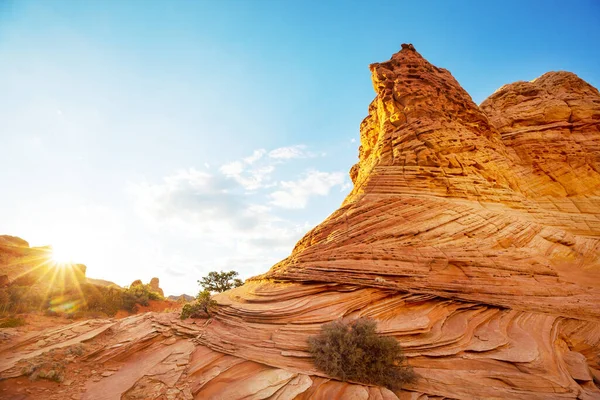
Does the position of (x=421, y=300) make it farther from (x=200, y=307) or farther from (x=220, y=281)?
(x=220, y=281)

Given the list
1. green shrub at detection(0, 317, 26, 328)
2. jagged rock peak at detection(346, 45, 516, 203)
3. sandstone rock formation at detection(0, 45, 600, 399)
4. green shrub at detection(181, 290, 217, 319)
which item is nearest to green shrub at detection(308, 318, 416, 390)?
sandstone rock formation at detection(0, 45, 600, 399)

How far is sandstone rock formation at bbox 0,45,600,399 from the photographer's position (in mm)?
6875

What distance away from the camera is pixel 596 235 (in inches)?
598

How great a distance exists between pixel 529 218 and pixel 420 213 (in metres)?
8.23

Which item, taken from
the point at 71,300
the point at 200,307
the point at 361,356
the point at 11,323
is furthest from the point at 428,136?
the point at 71,300

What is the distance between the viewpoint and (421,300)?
31.7 ft

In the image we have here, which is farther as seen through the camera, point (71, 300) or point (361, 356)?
point (71, 300)

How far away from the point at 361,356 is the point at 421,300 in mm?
3889

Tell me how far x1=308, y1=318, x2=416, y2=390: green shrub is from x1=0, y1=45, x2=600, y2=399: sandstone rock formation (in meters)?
0.33

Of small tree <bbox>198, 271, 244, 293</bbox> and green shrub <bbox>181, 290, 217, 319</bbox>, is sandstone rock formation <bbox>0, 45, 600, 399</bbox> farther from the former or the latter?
small tree <bbox>198, 271, 244, 293</bbox>

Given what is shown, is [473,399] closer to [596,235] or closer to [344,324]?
[344,324]

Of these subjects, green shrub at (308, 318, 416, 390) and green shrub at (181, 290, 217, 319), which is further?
green shrub at (181, 290, 217, 319)

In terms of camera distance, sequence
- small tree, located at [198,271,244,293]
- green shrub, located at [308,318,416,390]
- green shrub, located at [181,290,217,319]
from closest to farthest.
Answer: green shrub, located at [308,318,416,390] < green shrub, located at [181,290,217,319] < small tree, located at [198,271,244,293]

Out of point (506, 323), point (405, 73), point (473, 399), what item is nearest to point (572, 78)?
point (405, 73)
